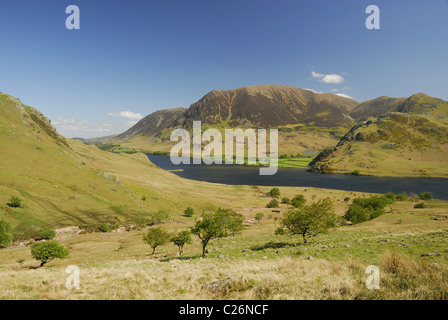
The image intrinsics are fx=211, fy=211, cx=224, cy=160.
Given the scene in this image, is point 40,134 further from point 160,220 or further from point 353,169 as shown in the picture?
point 353,169

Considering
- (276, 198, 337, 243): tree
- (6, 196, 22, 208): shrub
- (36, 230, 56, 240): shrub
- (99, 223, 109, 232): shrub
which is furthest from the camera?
(99, 223, 109, 232): shrub

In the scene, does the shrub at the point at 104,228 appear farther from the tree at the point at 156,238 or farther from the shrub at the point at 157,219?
the tree at the point at 156,238

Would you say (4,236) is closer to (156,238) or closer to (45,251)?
(45,251)

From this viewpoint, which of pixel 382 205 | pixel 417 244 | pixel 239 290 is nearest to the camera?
pixel 239 290

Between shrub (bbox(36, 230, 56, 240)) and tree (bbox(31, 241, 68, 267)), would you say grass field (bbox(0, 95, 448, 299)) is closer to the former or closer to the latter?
tree (bbox(31, 241, 68, 267))

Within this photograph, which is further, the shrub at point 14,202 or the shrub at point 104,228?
the shrub at point 104,228

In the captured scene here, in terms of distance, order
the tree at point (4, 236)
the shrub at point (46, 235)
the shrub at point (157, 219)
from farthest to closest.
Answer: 1. the shrub at point (157, 219)
2. the shrub at point (46, 235)
3. the tree at point (4, 236)

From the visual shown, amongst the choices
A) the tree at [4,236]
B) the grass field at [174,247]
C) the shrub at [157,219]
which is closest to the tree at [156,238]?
the grass field at [174,247]

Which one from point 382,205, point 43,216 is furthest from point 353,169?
point 43,216

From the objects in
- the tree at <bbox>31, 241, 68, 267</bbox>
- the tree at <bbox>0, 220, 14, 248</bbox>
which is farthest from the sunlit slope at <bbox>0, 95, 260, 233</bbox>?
the tree at <bbox>31, 241, 68, 267</bbox>

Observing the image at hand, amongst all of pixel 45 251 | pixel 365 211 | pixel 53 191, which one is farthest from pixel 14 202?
pixel 365 211

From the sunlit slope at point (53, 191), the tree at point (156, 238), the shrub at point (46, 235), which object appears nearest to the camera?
the tree at point (156, 238)
